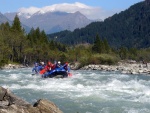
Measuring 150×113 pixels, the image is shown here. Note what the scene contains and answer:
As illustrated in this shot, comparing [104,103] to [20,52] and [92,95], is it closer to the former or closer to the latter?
[92,95]

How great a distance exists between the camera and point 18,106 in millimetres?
9820

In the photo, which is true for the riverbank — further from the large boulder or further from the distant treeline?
the large boulder

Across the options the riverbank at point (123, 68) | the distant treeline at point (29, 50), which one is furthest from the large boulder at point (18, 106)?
the distant treeline at point (29, 50)

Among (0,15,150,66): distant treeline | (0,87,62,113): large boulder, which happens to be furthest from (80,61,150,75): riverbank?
(0,87,62,113): large boulder

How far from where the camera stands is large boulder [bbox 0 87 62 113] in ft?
31.3

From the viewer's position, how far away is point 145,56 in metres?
152

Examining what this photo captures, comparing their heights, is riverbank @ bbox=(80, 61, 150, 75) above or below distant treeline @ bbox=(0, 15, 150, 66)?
below

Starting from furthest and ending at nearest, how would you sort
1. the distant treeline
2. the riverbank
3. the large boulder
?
1. the distant treeline
2. the riverbank
3. the large boulder

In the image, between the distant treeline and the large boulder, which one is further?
the distant treeline

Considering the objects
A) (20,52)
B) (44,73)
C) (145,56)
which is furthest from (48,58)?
(145,56)

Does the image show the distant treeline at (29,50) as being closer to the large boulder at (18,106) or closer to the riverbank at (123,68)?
the riverbank at (123,68)

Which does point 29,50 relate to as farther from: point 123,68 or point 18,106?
point 18,106

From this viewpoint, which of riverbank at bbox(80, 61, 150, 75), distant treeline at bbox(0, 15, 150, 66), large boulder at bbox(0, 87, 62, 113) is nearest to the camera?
large boulder at bbox(0, 87, 62, 113)

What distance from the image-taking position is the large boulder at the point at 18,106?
375 inches
